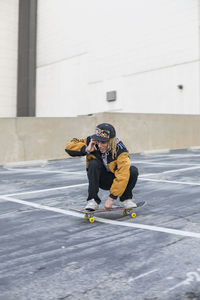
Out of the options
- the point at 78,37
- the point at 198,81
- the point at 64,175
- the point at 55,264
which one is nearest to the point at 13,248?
the point at 55,264

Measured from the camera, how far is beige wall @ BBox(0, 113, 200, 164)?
13.5 m

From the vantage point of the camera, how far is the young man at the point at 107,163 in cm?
454

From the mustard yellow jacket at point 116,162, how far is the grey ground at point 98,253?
44 cm

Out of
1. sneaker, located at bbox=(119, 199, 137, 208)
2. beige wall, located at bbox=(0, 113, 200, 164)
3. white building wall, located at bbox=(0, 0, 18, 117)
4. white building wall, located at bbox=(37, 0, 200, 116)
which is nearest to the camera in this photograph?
sneaker, located at bbox=(119, 199, 137, 208)

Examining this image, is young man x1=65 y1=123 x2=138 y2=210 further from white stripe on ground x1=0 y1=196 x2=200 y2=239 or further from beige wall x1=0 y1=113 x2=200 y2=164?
beige wall x1=0 y1=113 x2=200 y2=164

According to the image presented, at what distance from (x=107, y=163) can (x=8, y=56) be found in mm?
33089

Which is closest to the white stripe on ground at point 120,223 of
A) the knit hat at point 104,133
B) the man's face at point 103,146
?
the man's face at point 103,146

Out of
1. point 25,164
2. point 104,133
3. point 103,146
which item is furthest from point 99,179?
point 25,164

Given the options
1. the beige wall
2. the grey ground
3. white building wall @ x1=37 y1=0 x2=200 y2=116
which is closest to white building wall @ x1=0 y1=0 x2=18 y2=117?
white building wall @ x1=37 y1=0 x2=200 y2=116

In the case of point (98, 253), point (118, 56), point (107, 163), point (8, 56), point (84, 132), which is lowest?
point (98, 253)

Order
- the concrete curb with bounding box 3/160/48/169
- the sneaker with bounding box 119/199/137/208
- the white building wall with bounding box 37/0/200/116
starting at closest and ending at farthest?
the sneaker with bounding box 119/199/137/208 → the concrete curb with bounding box 3/160/48/169 → the white building wall with bounding box 37/0/200/116

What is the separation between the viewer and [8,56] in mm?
35531

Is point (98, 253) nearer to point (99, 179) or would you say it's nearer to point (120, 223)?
point (120, 223)

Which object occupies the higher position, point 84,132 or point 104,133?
point 84,132
